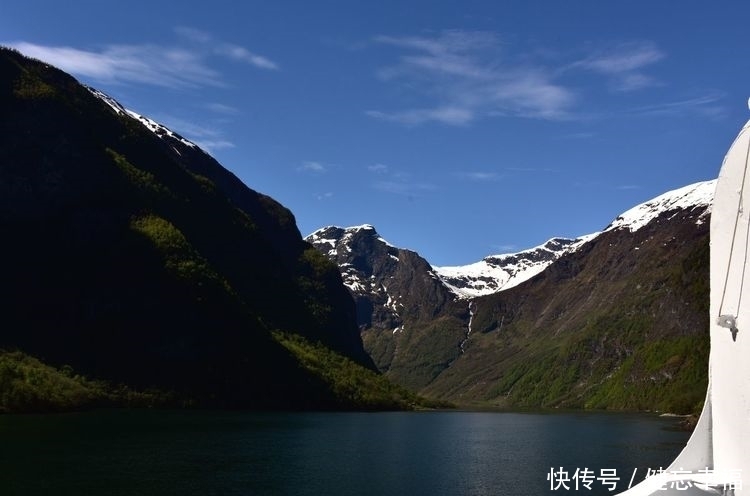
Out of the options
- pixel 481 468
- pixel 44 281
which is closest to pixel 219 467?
pixel 481 468

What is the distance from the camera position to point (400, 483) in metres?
66.6

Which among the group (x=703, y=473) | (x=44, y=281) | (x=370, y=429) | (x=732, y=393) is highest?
(x=44, y=281)

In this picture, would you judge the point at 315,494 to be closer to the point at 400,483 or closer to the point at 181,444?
the point at 400,483

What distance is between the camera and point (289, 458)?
83688 mm

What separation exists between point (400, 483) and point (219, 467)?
19291mm

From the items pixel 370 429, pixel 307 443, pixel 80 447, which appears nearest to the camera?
pixel 80 447

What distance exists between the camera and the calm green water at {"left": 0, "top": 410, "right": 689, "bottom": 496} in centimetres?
6225

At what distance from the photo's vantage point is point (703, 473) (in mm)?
9641

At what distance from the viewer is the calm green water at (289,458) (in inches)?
2451

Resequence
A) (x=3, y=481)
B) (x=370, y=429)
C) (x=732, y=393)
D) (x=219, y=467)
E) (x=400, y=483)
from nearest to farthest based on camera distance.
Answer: (x=732, y=393) → (x=3, y=481) → (x=400, y=483) → (x=219, y=467) → (x=370, y=429)

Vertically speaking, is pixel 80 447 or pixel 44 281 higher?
pixel 44 281

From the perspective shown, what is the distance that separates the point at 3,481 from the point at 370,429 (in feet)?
276

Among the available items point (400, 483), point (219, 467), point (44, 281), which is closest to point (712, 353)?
point (400, 483)

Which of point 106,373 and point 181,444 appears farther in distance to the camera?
point 106,373
